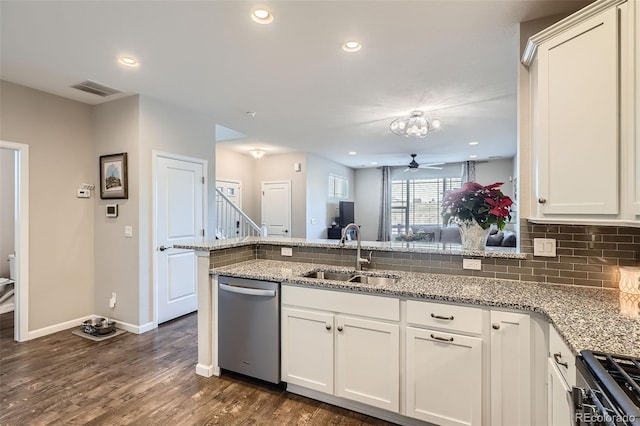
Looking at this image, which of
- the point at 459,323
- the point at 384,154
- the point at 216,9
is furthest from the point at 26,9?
the point at 384,154

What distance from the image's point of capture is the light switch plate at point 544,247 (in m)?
2.02

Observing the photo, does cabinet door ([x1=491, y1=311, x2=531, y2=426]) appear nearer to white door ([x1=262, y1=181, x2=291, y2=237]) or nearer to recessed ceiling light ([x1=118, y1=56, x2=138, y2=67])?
recessed ceiling light ([x1=118, y1=56, x2=138, y2=67])

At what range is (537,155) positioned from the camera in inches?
72.7

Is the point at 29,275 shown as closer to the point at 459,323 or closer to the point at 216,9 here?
the point at 216,9

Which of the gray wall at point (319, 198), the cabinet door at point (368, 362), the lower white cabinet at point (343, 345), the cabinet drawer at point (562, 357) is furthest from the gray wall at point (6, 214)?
the cabinet drawer at point (562, 357)

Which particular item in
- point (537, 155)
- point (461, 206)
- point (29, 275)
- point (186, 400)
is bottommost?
point (186, 400)

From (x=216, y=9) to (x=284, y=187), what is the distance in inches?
207

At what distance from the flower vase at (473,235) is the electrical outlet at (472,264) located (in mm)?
87

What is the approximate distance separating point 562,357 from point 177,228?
3831mm

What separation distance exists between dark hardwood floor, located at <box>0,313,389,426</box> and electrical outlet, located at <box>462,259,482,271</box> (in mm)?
1184

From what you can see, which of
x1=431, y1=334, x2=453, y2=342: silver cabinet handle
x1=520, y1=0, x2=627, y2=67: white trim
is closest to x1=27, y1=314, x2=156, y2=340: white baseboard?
x1=431, y1=334, x2=453, y2=342: silver cabinet handle

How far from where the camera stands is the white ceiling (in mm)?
2010

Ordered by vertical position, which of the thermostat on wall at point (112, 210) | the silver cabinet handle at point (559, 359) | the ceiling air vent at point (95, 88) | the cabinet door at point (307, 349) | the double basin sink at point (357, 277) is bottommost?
the cabinet door at point (307, 349)

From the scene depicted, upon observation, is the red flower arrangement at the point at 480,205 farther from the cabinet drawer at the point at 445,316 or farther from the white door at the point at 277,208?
the white door at the point at 277,208
